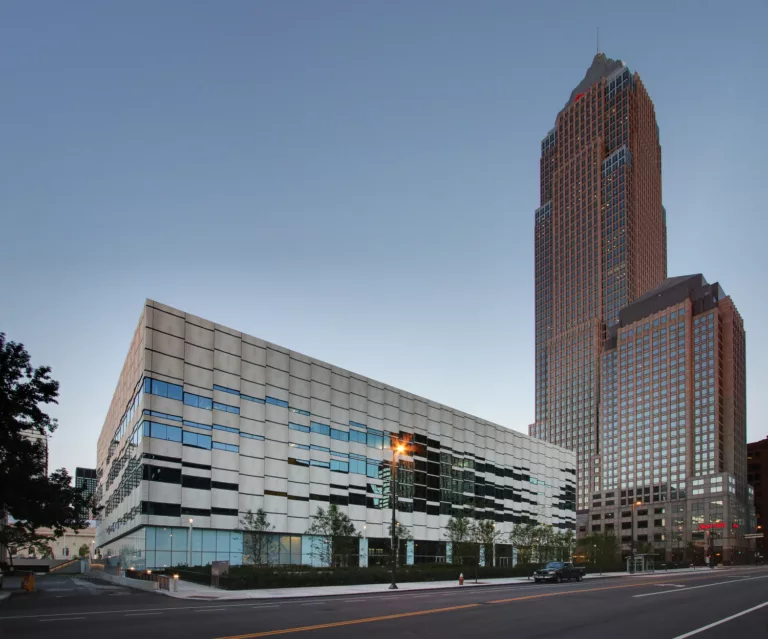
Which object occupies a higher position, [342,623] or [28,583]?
[342,623]

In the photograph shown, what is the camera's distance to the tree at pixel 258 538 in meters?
65.6

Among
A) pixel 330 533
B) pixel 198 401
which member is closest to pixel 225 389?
pixel 198 401

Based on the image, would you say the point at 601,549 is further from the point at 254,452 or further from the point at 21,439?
the point at 21,439

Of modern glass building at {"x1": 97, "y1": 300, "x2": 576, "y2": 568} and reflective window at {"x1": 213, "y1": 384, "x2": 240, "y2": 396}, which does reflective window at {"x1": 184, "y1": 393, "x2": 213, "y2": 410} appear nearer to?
modern glass building at {"x1": 97, "y1": 300, "x2": 576, "y2": 568}

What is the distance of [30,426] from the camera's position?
126 feet

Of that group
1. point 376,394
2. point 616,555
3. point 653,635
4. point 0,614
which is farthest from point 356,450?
point 653,635

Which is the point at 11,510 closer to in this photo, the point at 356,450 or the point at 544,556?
the point at 356,450

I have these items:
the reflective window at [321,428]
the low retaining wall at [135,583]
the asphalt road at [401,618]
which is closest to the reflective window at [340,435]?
the reflective window at [321,428]

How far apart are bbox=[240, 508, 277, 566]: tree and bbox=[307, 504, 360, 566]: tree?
174 inches

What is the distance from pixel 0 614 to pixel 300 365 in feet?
170

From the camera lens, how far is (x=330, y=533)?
72.0 m

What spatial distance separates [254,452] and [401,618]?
1898 inches

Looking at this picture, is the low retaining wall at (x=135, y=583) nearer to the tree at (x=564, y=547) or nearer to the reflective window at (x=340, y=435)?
the reflective window at (x=340, y=435)

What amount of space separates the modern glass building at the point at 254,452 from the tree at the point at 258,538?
812mm
